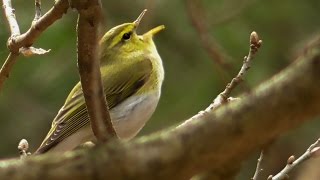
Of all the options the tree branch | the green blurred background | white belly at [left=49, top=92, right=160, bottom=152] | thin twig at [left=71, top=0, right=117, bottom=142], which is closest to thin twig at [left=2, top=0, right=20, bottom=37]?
thin twig at [left=71, top=0, right=117, bottom=142]

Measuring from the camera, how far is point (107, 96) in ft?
13.3

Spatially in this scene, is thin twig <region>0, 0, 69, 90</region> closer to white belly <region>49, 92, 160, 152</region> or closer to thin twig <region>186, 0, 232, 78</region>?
thin twig <region>186, 0, 232, 78</region>

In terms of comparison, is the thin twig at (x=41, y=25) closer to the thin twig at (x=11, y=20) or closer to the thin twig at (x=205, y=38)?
the thin twig at (x=11, y=20)

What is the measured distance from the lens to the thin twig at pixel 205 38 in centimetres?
Result: 154

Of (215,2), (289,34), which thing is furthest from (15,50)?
(289,34)

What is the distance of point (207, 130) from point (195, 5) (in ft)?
1.76

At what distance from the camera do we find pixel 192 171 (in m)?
1.18

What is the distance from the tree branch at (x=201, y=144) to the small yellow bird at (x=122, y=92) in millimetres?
2451

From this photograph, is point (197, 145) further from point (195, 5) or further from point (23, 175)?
point (195, 5)

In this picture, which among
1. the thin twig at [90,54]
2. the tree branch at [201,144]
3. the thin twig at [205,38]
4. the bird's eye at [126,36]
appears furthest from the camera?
the bird's eye at [126,36]

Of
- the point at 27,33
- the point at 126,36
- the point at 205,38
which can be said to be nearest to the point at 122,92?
the point at 126,36

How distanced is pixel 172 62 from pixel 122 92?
1894 millimetres

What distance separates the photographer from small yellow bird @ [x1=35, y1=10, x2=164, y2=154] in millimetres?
3785

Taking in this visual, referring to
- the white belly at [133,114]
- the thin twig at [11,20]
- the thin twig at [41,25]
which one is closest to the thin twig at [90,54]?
the thin twig at [41,25]
